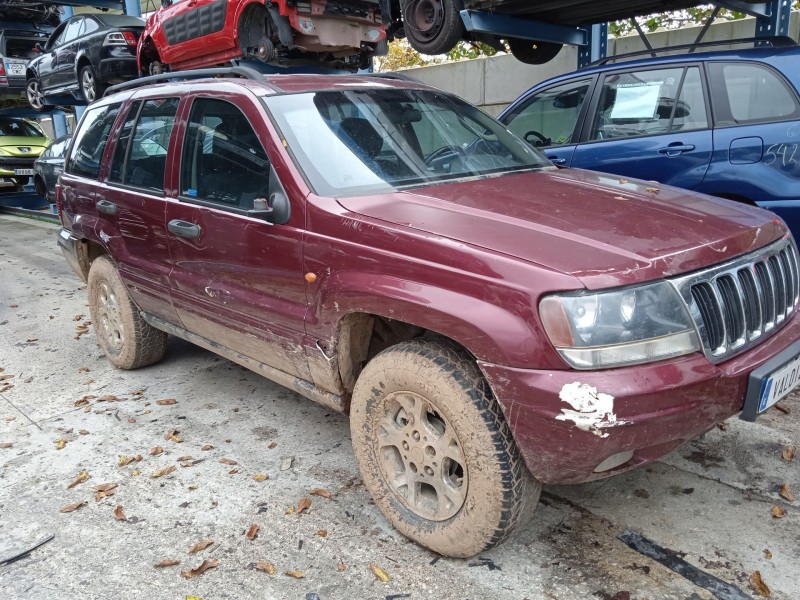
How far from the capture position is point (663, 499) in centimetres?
296

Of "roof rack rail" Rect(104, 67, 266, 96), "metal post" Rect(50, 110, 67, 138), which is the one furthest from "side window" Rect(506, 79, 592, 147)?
"metal post" Rect(50, 110, 67, 138)

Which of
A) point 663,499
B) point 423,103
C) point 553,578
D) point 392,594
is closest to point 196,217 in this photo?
point 423,103

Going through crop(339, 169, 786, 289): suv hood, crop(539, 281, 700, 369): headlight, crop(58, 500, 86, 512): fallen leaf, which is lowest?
crop(58, 500, 86, 512): fallen leaf

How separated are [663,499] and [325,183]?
2.04 m

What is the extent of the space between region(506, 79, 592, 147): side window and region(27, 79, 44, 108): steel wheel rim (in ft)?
40.5

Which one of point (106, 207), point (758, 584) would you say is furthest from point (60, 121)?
point (758, 584)

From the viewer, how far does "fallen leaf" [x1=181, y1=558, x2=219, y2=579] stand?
2578 millimetres

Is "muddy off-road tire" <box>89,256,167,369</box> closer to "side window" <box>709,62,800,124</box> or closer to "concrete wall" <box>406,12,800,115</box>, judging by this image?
"side window" <box>709,62,800,124</box>

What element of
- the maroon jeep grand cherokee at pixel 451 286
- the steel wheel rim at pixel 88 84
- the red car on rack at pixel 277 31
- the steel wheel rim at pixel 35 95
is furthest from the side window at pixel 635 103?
the steel wheel rim at pixel 35 95

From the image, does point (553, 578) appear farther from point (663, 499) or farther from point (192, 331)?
point (192, 331)

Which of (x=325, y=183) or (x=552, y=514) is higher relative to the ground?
(x=325, y=183)

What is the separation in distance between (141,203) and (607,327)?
291cm

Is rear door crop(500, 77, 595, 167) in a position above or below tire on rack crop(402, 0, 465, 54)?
below

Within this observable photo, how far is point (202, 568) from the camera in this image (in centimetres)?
260
